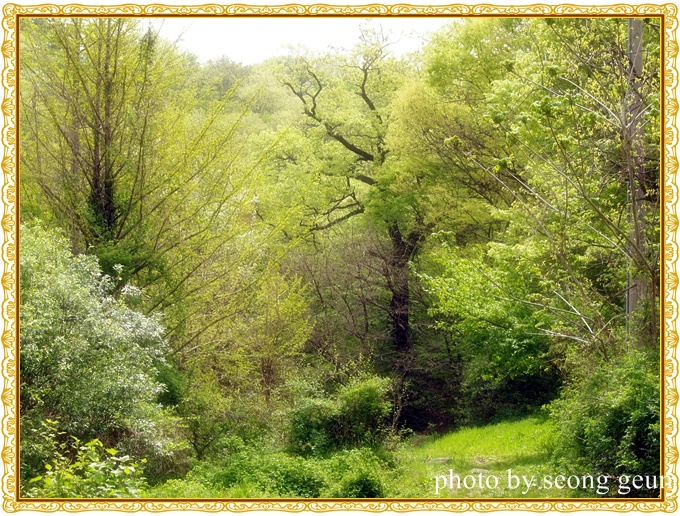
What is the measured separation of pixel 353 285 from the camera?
21438mm

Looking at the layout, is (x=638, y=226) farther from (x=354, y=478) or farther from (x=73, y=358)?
(x=73, y=358)

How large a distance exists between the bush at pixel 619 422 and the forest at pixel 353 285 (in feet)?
0.10

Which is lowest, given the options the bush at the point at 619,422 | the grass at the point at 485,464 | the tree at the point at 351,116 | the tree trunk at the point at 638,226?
the grass at the point at 485,464

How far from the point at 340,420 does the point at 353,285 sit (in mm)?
8741

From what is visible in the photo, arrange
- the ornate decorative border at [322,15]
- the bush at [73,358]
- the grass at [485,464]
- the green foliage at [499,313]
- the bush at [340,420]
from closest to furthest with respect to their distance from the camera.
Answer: the ornate decorative border at [322,15]
the bush at [73,358]
the grass at [485,464]
the bush at [340,420]
the green foliage at [499,313]

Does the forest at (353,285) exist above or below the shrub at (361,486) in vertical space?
above

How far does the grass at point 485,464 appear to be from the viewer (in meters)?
8.09

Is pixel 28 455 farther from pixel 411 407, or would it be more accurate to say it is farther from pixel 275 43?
pixel 275 43

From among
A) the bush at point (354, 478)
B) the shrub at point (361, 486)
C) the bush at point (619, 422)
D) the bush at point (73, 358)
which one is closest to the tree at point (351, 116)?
the bush at point (354, 478)

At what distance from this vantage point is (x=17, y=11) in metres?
7.25

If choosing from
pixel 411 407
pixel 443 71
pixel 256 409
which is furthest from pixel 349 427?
pixel 443 71

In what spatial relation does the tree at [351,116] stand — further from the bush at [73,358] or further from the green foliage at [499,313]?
the bush at [73,358]

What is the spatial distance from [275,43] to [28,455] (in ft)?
63.0

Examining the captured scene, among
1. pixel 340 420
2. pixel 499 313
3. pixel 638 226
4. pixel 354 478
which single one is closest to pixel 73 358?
pixel 354 478
